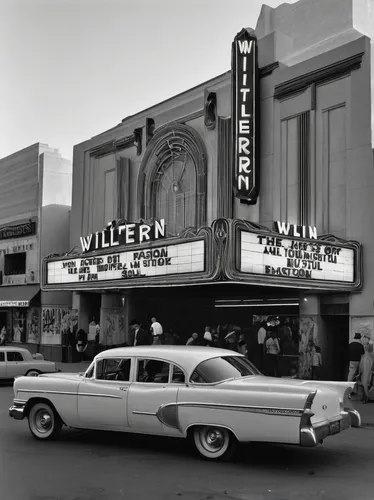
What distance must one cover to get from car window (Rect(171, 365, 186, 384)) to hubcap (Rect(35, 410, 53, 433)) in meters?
2.18

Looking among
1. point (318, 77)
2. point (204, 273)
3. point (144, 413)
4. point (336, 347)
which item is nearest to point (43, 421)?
point (144, 413)

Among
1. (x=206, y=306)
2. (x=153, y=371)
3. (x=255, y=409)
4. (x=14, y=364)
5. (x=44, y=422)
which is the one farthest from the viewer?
(x=206, y=306)

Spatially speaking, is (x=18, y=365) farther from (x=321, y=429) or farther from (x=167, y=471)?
(x=321, y=429)

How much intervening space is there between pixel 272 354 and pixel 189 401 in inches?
408

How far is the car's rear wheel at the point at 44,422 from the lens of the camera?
9641 millimetres

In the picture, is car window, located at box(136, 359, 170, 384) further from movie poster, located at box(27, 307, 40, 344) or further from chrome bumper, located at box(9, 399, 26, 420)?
movie poster, located at box(27, 307, 40, 344)

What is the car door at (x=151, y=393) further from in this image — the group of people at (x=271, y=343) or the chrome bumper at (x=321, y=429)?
the group of people at (x=271, y=343)

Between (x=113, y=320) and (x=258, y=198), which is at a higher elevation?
(x=258, y=198)

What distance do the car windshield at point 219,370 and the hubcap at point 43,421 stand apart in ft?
8.27

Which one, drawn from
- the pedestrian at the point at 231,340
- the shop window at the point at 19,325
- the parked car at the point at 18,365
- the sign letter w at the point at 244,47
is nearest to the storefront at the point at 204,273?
the pedestrian at the point at 231,340

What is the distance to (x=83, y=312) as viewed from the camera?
25703 millimetres

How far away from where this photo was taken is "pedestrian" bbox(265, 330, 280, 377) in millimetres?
18406

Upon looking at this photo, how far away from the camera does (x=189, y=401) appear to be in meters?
8.45

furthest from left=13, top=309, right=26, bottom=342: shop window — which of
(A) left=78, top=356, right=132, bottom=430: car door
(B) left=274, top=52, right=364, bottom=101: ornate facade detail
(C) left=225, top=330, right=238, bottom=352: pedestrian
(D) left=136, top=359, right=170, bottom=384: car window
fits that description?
(D) left=136, top=359, right=170, bottom=384: car window
